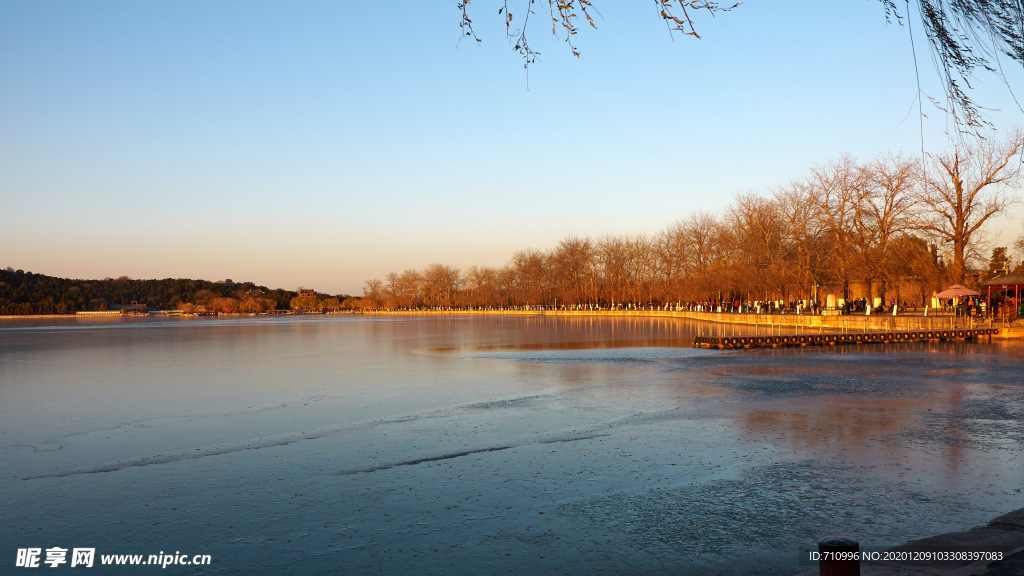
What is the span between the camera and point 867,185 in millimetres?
47969

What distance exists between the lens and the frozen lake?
20.8 feet

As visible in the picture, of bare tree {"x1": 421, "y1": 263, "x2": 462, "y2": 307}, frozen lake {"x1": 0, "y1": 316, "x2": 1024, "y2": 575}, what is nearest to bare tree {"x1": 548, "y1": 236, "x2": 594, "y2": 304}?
bare tree {"x1": 421, "y1": 263, "x2": 462, "y2": 307}

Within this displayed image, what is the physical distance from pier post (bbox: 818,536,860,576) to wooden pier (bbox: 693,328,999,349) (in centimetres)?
2930

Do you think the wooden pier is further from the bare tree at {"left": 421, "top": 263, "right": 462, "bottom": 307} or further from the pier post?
the bare tree at {"left": 421, "top": 263, "right": 462, "bottom": 307}

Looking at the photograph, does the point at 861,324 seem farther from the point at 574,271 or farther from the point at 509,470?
the point at 574,271

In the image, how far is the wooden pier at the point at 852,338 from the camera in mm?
32281

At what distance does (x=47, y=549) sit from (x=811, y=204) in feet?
179

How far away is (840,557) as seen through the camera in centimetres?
347

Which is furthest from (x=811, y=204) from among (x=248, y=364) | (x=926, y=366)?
(x=248, y=364)

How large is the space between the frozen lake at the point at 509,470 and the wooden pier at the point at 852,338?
42.9 ft

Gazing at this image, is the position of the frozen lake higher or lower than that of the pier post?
lower

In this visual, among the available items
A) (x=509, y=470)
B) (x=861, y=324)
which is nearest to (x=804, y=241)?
(x=861, y=324)

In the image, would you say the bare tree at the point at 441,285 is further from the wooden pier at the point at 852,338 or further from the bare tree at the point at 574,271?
the wooden pier at the point at 852,338

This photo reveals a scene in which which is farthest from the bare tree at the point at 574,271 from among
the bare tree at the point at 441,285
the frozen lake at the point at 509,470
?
the frozen lake at the point at 509,470
